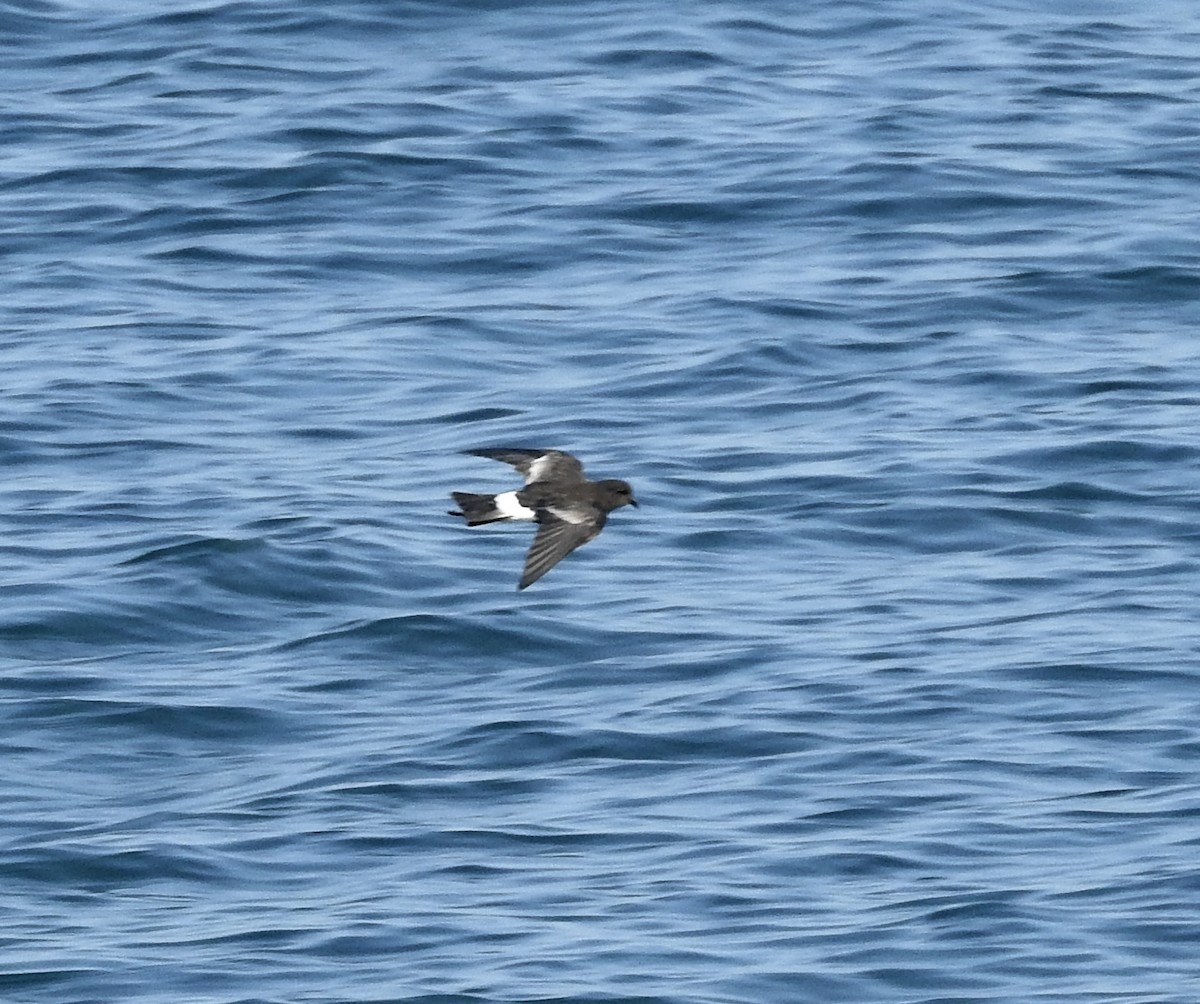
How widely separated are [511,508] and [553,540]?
1.26 ft

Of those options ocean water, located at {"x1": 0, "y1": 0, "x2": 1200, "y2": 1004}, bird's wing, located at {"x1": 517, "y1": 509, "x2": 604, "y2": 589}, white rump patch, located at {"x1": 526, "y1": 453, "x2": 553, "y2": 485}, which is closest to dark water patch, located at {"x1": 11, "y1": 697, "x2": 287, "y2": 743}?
ocean water, located at {"x1": 0, "y1": 0, "x2": 1200, "y2": 1004}

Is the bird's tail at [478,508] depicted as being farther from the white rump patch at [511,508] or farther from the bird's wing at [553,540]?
the bird's wing at [553,540]

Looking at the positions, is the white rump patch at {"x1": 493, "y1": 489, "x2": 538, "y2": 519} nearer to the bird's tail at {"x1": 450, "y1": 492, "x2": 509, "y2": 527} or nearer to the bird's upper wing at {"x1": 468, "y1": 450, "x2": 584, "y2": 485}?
the bird's tail at {"x1": 450, "y1": 492, "x2": 509, "y2": 527}

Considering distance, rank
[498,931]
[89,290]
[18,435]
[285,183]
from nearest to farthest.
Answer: [498,931]
[18,435]
[89,290]
[285,183]

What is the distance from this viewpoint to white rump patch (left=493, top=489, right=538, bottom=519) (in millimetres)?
9336

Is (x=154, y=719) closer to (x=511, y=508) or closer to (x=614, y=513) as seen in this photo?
(x=511, y=508)

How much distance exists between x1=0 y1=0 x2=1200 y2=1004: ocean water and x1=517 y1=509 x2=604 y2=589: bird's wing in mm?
935

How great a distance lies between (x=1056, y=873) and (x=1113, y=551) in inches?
111

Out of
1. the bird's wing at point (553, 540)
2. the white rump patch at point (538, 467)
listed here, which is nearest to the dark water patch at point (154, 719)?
the white rump patch at point (538, 467)

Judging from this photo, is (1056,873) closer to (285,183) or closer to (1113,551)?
(1113,551)

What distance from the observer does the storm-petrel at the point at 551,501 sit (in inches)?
358

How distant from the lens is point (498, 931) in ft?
28.8

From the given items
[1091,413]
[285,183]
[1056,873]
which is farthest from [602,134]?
[1056,873]

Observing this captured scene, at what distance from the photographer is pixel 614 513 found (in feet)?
40.1
